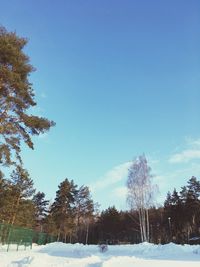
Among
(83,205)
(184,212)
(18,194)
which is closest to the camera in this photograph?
(18,194)

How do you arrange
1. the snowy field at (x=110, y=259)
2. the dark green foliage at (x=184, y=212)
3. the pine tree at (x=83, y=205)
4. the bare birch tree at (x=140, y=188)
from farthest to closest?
the pine tree at (x=83, y=205)
the dark green foliage at (x=184, y=212)
the bare birch tree at (x=140, y=188)
the snowy field at (x=110, y=259)

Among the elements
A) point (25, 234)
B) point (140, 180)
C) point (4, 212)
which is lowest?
point (25, 234)

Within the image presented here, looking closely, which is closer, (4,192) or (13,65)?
(13,65)

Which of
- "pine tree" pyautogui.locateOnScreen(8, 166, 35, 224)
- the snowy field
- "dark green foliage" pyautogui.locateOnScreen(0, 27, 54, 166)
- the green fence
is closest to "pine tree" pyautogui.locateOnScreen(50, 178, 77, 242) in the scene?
"pine tree" pyautogui.locateOnScreen(8, 166, 35, 224)

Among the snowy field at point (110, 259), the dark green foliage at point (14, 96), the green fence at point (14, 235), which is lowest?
the snowy field at point (110, 259)

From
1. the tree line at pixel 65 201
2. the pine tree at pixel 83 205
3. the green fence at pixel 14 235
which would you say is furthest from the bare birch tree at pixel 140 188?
the pine tree at pixel 83 205

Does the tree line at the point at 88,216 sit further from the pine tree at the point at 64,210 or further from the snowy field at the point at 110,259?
the snowy field at the point at 110,259

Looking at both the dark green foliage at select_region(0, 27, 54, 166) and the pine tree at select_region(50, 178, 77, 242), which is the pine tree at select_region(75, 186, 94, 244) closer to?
the pine tree at select_region(50, 178, 77, 242)

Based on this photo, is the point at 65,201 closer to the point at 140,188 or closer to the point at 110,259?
the point at 140,188

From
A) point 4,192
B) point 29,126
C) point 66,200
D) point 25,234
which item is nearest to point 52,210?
point 66,200

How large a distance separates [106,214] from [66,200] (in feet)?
48.9

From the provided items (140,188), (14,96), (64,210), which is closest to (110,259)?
(14,96)

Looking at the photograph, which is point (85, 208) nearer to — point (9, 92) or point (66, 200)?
point (66, 200)

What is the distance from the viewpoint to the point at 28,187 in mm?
42344
